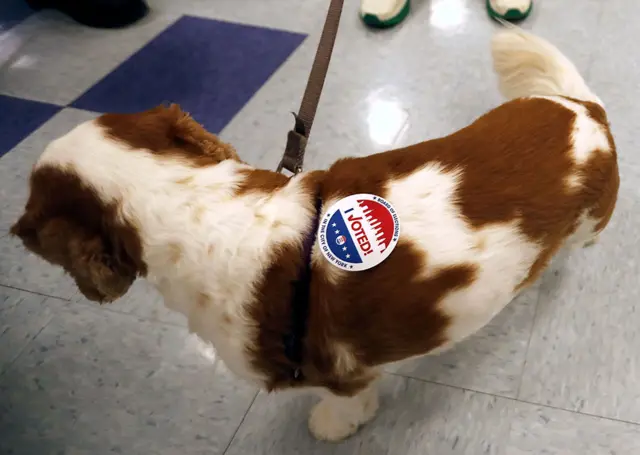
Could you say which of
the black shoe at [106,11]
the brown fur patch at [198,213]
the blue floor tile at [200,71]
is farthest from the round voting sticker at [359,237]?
the black shoe at [106,11]

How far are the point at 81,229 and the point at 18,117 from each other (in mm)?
1631

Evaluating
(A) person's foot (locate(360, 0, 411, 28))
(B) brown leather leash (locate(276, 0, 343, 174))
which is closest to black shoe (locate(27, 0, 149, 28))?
(A) person's foot (locate(360, 0, 411, 28))

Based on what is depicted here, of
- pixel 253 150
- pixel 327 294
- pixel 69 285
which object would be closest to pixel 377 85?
pixel 253 150

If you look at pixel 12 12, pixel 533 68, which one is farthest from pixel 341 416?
pixel 12 12

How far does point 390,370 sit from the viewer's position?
4.55ft

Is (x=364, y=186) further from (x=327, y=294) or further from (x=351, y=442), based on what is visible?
(x=351, y=442)

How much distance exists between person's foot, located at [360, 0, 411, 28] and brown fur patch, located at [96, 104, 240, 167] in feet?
5.40

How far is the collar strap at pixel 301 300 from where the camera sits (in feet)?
2.96

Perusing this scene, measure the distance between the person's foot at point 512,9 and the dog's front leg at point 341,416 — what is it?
174cm

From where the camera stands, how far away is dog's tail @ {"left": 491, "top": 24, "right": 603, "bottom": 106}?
1.24 meters

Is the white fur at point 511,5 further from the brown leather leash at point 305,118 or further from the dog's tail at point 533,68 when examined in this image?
the brown leather leash at point 305,118

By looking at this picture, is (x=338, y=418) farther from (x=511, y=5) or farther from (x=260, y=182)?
(x=511, y=5)

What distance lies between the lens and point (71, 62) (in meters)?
2.50

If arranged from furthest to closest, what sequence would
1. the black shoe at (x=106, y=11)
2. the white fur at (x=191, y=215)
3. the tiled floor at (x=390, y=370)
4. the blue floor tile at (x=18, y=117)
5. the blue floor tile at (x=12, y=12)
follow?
the blue floor tile at (x=12, y=12) → the black shoe at (x=106, y=11) → the blue floor tile at (x=18, y=117) → the tiled floor at (x=390, y=370) → the white fur at (x=191, y=215)
